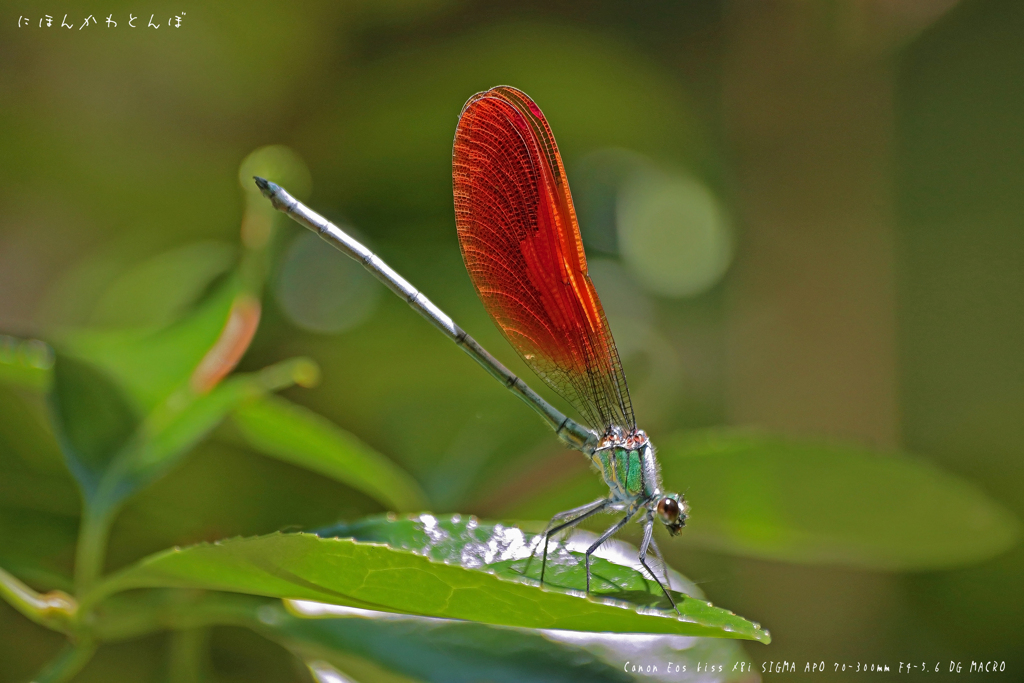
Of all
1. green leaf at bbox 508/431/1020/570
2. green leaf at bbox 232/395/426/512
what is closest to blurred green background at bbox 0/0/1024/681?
green leaf at bbox 232/395/426/512

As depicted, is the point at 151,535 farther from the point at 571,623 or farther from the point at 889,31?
the point at 889,31

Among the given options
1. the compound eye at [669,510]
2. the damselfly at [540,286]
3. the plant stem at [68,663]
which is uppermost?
the damselfly at [540,286]

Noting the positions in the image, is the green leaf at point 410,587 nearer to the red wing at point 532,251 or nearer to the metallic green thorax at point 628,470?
the metallic green thorax at point 628,470

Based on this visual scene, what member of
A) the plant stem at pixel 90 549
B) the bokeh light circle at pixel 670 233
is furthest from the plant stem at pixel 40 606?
the bokeh light circle at pixel 670 233

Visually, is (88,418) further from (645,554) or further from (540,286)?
(645,554)

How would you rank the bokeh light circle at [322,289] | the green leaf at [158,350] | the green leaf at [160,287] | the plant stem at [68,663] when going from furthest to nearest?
1. the bokeh light circle at [322,289]
2. the green leaf at [160,287]
3. the green leaf at [158,350]
4. the plant stem at [68,663]

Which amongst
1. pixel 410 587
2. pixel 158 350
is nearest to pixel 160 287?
→ pixel 158 350

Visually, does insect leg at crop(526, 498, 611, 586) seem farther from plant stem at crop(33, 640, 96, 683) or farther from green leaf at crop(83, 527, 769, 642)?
plant stem at crop(33, 640, 96, 683)
